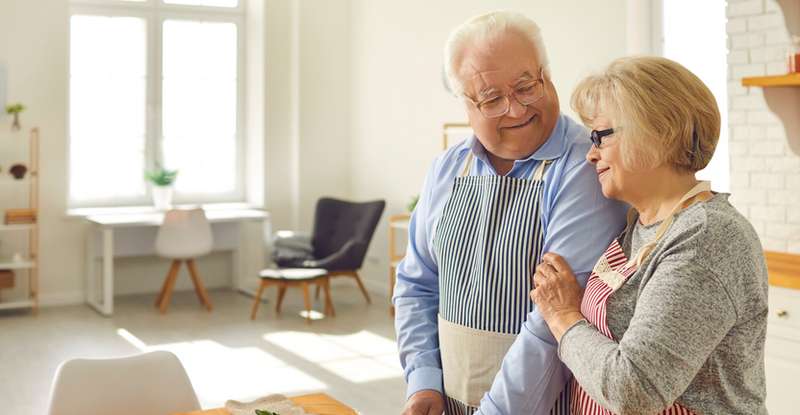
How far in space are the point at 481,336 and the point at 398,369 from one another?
12.6 ft

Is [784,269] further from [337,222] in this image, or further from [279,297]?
[337,222]

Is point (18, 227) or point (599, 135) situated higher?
point (599, 135)

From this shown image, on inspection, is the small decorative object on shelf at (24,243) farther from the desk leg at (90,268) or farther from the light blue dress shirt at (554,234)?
the light blue dress shirt at (554,234)

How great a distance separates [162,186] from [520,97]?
6833mm

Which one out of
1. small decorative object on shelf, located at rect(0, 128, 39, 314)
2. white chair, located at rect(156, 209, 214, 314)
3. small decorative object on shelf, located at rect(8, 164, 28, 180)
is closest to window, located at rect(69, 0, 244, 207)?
small decorative object on shelf, located at rect(0, 128, 39, 314)

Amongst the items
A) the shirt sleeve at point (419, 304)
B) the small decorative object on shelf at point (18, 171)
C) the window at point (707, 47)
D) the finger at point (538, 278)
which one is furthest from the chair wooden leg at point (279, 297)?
the finger at point (538, 278)

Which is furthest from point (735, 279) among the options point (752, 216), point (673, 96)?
point (752, 216)

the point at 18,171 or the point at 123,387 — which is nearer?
the point at 123,387

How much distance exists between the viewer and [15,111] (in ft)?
24.5

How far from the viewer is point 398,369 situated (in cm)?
566

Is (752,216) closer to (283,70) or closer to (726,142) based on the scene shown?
(726,142)

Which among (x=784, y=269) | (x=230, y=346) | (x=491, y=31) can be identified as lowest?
(x=230, y=346)

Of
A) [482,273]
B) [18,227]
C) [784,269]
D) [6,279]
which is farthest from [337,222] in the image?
[482,273]

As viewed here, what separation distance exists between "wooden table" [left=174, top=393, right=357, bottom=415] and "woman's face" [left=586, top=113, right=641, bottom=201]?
106 cm
